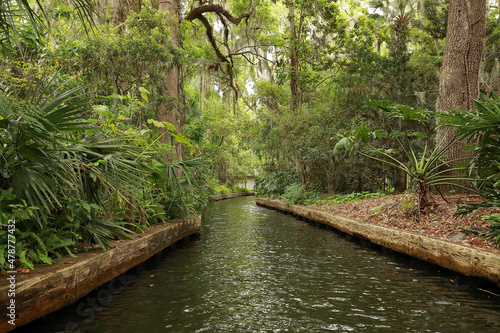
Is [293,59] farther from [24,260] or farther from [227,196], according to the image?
[227,196]

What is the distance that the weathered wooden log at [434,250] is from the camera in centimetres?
414

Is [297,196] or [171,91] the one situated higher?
[171,91]

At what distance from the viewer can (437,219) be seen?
6.30m

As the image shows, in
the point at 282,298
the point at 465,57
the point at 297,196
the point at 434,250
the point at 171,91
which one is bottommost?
the point at 282,298

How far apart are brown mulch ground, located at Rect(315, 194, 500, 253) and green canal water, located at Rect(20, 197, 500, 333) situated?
0.58 m

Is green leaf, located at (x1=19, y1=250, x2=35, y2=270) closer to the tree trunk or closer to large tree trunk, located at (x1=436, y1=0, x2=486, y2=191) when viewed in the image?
large tree trunk, located at (x1=436, y1=0, x2=486, y2=191)

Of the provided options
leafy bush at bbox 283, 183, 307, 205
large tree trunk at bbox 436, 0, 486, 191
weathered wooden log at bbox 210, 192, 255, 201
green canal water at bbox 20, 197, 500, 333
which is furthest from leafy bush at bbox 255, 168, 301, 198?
green canal water at bbox 20, 197, 500, 333

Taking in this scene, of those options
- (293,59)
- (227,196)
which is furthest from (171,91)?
(227,196)

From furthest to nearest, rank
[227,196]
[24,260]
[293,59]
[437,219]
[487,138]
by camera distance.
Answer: [227,196]
[293,59]
[437,219]
[487,138]
[24,260]

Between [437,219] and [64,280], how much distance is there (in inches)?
240

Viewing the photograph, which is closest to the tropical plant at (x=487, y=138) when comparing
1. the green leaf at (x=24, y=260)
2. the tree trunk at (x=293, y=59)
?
the green leaf at (x=24, y=260)

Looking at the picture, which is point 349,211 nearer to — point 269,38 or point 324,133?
point 324,133

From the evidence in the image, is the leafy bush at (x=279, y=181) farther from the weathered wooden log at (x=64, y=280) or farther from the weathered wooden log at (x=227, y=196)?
the weathered wooden log at (x=64, y=280)

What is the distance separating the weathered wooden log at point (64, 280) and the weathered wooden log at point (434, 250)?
14.7 ft
